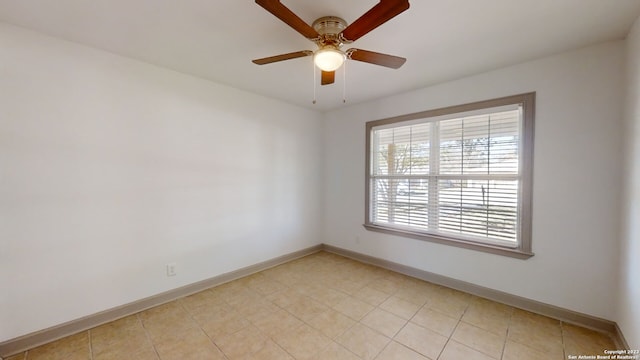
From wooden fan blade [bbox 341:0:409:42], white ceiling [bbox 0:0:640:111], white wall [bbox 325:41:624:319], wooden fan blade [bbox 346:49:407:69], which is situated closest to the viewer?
wooden fan blade [bbox 341:0:409:42]

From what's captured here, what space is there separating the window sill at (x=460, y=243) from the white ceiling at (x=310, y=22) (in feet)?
6.33

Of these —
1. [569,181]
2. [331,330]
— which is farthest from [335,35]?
[569,181]

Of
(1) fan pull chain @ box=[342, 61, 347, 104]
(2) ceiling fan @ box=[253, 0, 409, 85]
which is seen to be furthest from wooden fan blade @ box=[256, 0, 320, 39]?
(1) fan pull chain @ box=[342, 61, 347, 104]

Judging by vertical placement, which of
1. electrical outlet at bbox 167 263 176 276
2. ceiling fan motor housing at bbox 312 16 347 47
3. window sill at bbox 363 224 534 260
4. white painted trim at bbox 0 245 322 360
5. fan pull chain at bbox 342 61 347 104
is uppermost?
fan pull chain at bbox 342 61 347 104

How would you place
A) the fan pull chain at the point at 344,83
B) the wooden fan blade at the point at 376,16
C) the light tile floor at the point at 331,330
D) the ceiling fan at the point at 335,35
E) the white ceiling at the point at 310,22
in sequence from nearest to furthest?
the wooden fan blade at the point at 376,16 < the ceiling fan at the point at 335,35 < the white ceiling at the point at 310,22 < the light tile floor at the point at 331,330 < the fan pull chain at the point at 344,83

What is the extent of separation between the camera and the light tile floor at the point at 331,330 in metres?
1.95

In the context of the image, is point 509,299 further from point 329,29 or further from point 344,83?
point 329,29

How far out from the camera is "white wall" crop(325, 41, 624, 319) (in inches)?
85.0

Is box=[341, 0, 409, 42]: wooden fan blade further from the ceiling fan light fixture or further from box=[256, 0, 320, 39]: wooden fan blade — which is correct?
box=[256, 0, 320, 39]: wooden fan blade

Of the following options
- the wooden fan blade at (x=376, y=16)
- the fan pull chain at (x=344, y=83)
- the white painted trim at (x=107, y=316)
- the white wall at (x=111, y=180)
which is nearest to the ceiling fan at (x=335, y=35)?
the wooden fan blade at (x=376, y=16)

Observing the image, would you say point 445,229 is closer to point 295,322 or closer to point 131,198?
point 295,322

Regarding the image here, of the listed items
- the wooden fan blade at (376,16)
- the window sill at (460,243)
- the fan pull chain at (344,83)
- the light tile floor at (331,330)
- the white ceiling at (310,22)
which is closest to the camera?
the wooden fan blade at (376,16)

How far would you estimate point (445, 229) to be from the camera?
3.14 meters

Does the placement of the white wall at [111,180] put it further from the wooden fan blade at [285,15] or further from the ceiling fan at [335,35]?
the wooden fan blade at [285,15]
